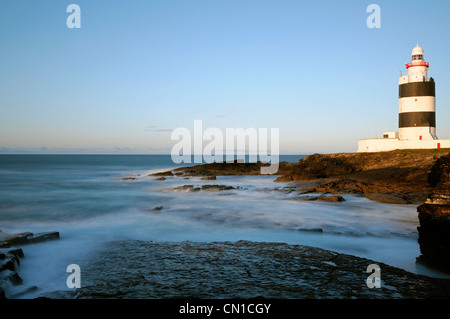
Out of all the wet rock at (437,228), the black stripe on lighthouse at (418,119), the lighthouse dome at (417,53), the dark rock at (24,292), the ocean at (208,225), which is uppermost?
the lighthouse dome at (417,53)

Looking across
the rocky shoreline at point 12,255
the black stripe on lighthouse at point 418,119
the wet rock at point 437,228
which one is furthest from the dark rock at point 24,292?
the black stripe on lighthouse at point 418,119

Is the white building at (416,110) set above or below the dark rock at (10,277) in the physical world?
above

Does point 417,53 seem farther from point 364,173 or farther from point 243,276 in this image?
point 243,276

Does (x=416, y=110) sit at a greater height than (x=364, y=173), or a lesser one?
greater

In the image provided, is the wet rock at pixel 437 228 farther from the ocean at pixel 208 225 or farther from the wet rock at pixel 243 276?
the wet rock at pixel 243 276

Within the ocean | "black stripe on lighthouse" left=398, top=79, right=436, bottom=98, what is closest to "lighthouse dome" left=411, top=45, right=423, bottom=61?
"black stripe on lighthouse" left=398, top=79, right=436, bottom=98

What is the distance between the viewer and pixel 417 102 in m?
23.8

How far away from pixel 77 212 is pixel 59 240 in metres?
4.39

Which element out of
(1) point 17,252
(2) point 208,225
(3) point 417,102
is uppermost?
(3) point 417,102

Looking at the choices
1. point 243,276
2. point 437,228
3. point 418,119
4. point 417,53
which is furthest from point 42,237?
point 417,53

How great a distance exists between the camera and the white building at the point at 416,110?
23547 millimetres

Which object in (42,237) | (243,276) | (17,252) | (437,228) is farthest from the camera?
(42,237)

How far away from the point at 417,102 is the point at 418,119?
1.25 meters
